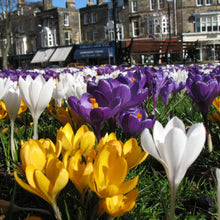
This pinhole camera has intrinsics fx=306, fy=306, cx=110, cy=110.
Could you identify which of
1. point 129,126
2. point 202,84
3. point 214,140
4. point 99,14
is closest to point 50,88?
point 129,126

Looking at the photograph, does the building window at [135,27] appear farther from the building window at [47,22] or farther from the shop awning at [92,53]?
the building window at [47,22]

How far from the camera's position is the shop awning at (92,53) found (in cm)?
2833

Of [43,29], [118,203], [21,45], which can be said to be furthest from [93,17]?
[118,203]

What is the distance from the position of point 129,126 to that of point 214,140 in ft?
2.24

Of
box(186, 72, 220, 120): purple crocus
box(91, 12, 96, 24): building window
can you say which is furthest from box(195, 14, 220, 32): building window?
box(186, 72, 220, 120): purple crocus

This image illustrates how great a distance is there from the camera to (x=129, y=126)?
3.67ft

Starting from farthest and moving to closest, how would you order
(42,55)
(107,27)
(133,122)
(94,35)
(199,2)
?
1. (94,35)
2. (42,55)
3. (199,2)
4. (107,27)
5. (133,122)

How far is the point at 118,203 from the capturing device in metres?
0.68

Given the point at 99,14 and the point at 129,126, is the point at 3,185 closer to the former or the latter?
the point at 129,126

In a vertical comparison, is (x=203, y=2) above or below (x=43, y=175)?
above

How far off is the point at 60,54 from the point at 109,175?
36.1m

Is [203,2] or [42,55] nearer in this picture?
[203,2]

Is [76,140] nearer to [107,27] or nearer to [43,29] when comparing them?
[107,27]

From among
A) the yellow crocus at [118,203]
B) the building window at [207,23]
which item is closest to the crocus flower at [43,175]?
the yellow crocus at [118,203]
